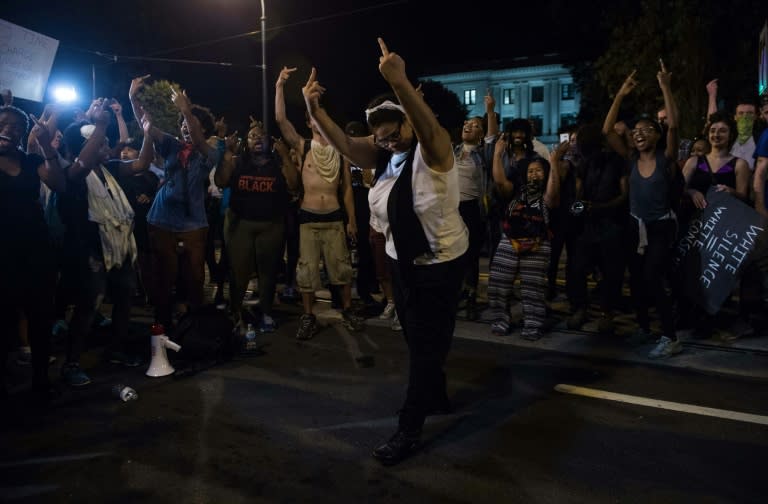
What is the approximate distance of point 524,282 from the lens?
6.16 metres

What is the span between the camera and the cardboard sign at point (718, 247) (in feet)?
18.4

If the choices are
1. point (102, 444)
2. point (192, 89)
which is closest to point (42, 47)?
point (102, 444)

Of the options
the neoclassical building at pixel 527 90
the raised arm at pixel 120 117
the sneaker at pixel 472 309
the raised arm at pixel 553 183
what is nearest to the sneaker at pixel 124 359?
the raised arm at pixel 120 117

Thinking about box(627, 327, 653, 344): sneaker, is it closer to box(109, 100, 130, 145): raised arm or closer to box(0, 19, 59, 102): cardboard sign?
box(109, 100, 130, 145): raised arm

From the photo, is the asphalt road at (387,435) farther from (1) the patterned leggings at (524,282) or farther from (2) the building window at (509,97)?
(2) the building window at (509,97)

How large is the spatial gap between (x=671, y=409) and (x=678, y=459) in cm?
79

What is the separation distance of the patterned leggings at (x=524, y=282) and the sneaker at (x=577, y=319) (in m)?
0.41

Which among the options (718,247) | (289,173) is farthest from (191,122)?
(718,247)

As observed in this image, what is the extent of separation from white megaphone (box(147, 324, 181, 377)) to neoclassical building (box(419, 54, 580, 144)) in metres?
67.5

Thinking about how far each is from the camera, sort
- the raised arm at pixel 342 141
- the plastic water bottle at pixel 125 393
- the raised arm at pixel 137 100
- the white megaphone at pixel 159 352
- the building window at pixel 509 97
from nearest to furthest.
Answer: the raised arm at pixel 342 141, the plastic water bottle at pixel 125 393, the white megaphone at pixel 159 352, the raised arm at pixel 137 100, the building window at pixel 509 97

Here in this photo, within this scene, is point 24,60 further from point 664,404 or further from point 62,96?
point 664,404

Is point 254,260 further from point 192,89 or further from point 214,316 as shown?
point 192,89

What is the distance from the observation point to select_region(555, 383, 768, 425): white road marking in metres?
4.08

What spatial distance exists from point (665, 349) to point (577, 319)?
45.4 inches
